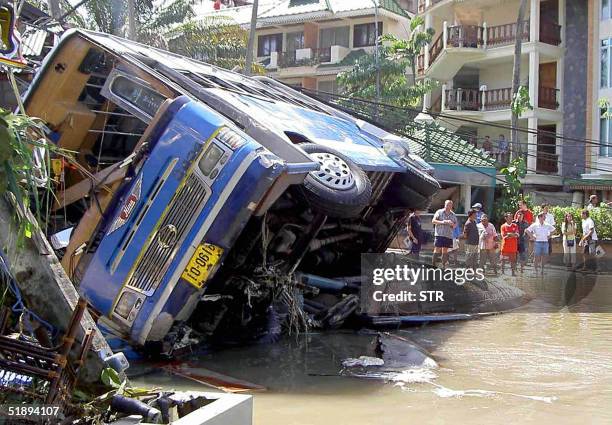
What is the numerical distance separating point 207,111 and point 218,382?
2.47 meters

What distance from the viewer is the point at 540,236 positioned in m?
15.4

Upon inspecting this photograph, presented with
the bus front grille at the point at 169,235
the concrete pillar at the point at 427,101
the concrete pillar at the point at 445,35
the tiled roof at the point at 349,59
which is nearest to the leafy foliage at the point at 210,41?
the concrete pillar at the point at 445,35

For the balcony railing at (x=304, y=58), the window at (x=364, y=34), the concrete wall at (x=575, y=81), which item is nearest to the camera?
the concrete wall at (x=575, y=81)

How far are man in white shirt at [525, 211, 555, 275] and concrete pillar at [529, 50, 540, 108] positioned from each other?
47.3 feet

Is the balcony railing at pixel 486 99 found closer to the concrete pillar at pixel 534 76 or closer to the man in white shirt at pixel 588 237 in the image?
the concrete pillar at pixel 534 76

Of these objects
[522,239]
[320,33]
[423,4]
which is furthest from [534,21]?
[522,239]

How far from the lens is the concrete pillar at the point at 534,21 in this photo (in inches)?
1145

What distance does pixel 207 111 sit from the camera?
7.27 meters

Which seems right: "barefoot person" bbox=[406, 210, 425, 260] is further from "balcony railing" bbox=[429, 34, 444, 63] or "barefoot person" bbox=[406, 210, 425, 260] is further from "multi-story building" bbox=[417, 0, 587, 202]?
"balcony railing" bbox=[429, 34, 444, 63]

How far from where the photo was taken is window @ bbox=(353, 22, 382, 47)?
38531 millimetres

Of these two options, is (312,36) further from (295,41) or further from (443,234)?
(443,234)

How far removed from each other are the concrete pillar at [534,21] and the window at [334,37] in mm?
11867

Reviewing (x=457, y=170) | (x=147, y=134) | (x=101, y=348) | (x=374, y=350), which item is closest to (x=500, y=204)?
(x=457, y=170)

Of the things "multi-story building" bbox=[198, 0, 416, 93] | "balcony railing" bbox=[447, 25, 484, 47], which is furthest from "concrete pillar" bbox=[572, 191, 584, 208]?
"multi-story building" bbox=[198, 0, 416, 93]
